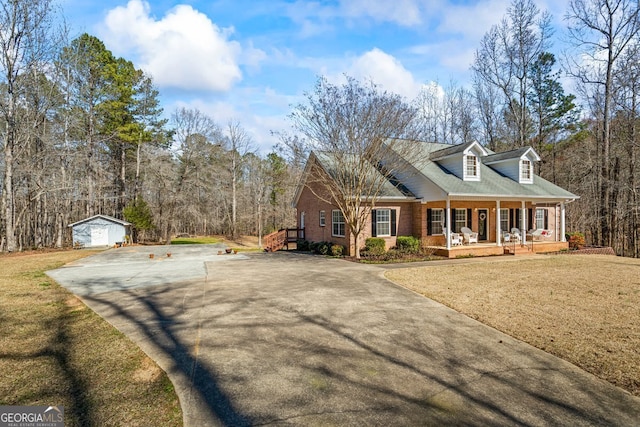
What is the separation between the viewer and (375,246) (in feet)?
52.9

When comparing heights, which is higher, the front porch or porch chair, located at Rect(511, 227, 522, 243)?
porch chair, located at Rect(511, 227, 522, 243)

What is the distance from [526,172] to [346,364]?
20.0 metres

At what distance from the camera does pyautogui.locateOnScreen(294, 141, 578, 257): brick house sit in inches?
662

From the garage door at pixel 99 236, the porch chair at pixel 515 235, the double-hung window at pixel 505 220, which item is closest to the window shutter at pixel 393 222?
the porch chair at pixel 515 235

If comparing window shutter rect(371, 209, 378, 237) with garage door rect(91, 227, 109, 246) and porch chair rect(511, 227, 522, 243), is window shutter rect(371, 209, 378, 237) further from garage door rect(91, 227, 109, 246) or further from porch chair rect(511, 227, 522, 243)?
garage door rect(91, 227, 109, 246)

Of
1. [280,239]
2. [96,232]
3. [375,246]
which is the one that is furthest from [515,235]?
[96,232]

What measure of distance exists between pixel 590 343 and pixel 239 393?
557 centimetres

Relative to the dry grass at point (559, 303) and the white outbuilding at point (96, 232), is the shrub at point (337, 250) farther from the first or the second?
the white outbuilding at point (96, 232)

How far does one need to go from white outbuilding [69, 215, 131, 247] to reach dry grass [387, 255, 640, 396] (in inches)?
922

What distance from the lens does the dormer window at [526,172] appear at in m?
19.5

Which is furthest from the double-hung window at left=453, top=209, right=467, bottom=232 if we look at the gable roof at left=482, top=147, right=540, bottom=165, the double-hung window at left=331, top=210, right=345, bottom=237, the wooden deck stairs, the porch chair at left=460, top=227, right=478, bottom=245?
the wooden deck stairs

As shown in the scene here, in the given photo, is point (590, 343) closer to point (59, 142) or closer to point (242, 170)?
point (59, 142)

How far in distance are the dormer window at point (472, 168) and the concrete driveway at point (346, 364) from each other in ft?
40.1

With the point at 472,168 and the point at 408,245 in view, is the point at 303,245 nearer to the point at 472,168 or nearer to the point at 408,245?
the point at 408,245
